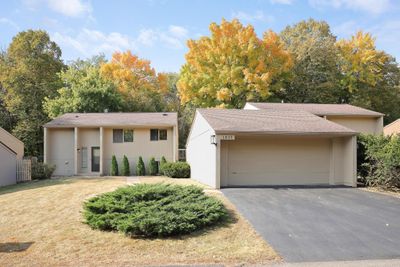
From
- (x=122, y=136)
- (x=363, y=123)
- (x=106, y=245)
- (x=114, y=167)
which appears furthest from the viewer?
(x=122, y=136)

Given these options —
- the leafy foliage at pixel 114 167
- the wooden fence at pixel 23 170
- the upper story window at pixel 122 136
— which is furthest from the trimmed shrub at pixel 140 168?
the wooden fence at pixel 23 170

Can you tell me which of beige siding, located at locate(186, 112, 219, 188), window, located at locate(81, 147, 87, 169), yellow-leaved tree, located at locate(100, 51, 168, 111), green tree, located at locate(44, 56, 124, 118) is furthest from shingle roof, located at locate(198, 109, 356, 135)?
yellow-leaved tree, located at locate(100, 51, 168, 111)

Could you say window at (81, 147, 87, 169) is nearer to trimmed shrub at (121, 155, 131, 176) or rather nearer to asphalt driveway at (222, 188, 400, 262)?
trimmed shrub at (121, 155, 131, 176)

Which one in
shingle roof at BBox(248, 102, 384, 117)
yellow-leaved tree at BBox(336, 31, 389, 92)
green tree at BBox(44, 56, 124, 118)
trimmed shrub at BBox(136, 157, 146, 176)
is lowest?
trimmed shrub at BBox(136, 157, 146, 176)

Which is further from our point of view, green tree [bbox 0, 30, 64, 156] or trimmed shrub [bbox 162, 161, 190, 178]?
green tree [bbox 0, 30, 64, 156]

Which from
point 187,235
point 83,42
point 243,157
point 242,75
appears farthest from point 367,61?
point 187,235

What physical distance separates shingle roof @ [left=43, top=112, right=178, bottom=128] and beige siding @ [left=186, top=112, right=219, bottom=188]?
362 centimetres

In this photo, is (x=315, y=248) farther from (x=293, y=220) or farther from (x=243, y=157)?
(x=243, y=157)

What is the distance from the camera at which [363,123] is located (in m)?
22.1

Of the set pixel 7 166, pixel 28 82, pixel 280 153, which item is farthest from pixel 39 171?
pixel 28 82

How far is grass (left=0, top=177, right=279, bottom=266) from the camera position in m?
6.22

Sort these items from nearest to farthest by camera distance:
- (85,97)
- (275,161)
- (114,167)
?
(275,161) < (114,167) < (85,97)

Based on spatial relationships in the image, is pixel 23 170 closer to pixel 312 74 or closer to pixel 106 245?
pixel 106 245

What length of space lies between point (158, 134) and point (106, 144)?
3.65m
